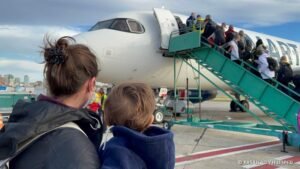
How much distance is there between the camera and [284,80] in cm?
973

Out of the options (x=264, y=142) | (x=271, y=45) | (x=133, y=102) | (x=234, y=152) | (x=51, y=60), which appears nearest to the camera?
(x=51, y=60)

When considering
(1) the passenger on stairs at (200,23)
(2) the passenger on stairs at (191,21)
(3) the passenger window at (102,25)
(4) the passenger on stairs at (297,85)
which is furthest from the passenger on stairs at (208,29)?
(3) the passenger window at (102,25)

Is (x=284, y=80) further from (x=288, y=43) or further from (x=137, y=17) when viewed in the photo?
(x=288, y=43)

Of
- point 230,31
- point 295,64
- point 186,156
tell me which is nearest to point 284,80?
point 230,31

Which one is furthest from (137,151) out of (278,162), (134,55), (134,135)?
(134,55)

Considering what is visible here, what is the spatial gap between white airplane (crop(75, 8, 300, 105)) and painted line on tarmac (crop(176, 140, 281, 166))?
14.6 feet

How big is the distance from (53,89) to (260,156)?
669cm

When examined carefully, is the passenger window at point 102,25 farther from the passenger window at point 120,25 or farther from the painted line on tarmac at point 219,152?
the painted line on tarmac at point 219,152

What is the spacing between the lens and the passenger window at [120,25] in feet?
38.2

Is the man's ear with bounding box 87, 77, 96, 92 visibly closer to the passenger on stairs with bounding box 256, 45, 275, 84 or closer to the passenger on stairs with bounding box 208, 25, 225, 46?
the passenger on stairs with bounding box 256, 45, 275, 84

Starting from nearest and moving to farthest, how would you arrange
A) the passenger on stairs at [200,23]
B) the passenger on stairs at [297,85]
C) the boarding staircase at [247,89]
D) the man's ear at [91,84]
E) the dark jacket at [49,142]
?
the dark jacket at [49,142]
the man's ear at [91,84]
the boarding staircase at [247,89]
the passenger on stairs at [297,85]
the passenger on stairs at [200,23]

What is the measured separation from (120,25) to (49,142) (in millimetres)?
10681

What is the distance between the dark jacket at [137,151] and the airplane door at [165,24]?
34.3 ft

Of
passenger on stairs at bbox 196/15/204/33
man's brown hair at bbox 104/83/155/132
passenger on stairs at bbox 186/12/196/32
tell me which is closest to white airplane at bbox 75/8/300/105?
passenger on stairs at bbox 186/12/196/32
